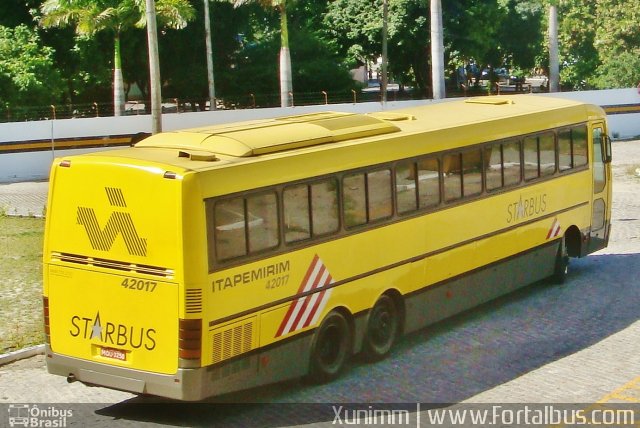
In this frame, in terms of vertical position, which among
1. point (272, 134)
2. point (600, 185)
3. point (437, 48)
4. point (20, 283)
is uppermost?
point (437, 48)

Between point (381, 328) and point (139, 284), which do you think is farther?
point (381, 328)

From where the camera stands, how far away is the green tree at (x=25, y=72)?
42.2 m

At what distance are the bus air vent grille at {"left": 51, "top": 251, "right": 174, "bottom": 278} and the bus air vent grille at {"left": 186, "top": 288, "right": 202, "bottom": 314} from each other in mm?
288

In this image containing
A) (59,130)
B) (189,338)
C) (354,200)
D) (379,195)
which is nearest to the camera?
(189,338)

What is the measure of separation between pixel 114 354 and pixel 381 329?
438 cm

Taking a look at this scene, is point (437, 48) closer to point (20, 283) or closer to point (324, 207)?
point (20, 283)

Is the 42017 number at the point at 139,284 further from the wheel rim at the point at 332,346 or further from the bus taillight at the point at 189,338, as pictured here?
the wheel rim at the point at 332,346

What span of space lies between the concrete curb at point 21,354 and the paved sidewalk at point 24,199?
13.9 meters

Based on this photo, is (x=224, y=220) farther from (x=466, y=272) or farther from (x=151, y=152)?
(x=466, y=272)

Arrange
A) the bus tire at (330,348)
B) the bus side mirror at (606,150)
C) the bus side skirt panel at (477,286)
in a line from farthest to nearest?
the bus side mirror at (606,150), the bus side skirt panel at (477,286), the bus tire at (330,348)

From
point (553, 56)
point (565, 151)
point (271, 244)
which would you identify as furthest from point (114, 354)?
point (553, 56)

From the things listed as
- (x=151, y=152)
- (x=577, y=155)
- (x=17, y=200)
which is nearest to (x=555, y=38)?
(x=17, y=200)

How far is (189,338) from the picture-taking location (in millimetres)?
12523

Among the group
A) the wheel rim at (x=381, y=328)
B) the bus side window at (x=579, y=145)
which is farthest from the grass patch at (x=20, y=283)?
the bus side window at (x=579, y=145)
